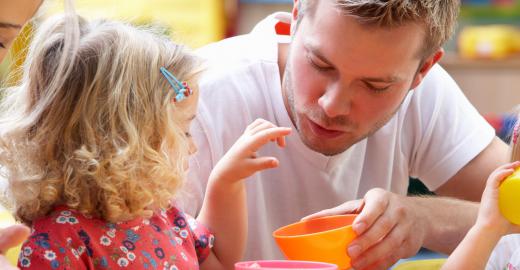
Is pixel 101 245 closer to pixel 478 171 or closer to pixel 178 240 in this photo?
pixel 178 240

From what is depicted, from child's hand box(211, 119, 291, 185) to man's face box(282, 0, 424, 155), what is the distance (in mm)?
140

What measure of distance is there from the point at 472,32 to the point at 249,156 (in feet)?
10.6

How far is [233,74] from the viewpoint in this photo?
1.56m

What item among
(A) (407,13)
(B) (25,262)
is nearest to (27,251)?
(B) (25,262)

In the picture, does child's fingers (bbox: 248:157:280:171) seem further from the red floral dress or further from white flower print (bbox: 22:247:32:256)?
white flower print (bbox: 22:247:32:256)

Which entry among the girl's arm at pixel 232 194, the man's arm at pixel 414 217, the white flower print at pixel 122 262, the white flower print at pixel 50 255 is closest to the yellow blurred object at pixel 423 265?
the man's arm at pixel 414 217

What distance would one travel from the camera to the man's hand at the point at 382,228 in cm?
120

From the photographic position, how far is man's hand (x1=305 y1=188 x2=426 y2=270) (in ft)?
3.92

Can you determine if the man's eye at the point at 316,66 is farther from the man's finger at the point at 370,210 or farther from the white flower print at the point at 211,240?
the white flower print at the point at 211,240

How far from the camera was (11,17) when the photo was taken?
38.3 inches

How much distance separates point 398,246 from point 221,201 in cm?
30

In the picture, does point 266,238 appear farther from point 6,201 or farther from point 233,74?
point 6,201

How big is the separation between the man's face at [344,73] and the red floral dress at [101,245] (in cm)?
33

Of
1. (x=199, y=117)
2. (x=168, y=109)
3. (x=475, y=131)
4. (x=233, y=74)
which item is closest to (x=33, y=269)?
(x=168, y=109)
